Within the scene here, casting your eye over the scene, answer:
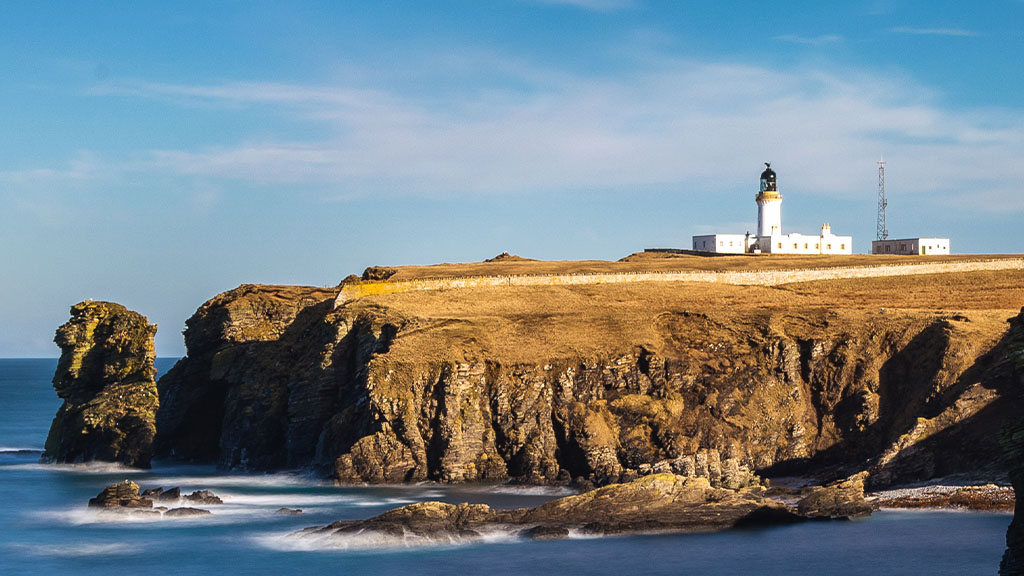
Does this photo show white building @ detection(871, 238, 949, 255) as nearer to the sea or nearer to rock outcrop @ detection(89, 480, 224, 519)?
the sea

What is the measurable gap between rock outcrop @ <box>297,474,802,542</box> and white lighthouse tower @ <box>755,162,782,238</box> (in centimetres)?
8001

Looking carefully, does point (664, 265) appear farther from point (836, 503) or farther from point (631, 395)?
point (836, 503)

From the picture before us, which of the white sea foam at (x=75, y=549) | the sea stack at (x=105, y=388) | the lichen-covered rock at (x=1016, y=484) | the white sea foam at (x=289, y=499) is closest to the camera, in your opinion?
the lichen-covered rock at (x=1016, y=484)

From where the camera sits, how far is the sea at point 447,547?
46281 mm

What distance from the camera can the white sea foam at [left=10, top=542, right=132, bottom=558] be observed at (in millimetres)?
51938

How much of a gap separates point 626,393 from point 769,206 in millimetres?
66907

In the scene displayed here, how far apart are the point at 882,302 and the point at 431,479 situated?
38783 mm

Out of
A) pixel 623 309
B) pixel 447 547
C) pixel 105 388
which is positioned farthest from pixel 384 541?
pixel 105 388

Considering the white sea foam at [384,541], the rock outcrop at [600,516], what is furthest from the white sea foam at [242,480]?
the rock outcrop at [600,516]

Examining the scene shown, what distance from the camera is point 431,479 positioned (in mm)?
67938

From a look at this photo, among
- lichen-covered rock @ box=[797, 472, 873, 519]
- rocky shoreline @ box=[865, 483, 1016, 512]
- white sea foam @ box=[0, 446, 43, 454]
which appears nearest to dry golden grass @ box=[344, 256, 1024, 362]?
rocky shoreline @ box=[865, 483, 1016, 512]

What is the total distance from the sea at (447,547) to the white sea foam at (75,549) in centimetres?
6

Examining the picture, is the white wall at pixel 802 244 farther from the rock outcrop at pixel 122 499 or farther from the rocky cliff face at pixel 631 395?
the rock outcrop at pixel 122 499

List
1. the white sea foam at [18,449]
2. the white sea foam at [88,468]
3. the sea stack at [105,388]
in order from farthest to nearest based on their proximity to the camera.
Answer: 1. the white sea foam at [18,449]
2. the sea stack at [105,388]
3. the white sea foam at [88,468]
